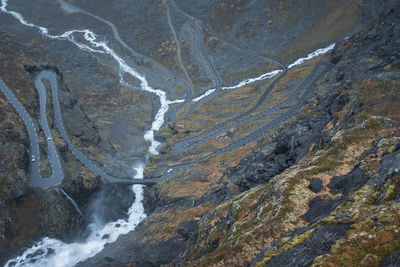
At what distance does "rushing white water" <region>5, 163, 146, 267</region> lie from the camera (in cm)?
6869

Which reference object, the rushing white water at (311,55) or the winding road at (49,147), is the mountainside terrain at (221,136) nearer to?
the rushing white water at (311,55)

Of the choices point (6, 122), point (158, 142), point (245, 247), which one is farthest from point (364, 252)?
point (158, 142)

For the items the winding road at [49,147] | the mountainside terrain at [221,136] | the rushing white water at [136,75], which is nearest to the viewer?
the mountainside terrain at [221,136]

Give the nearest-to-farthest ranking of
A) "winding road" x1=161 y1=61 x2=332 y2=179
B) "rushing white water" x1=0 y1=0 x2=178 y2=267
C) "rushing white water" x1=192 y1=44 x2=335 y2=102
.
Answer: "rushing white water" x1=0 y1=0 x2=178 y2=267, "winding road" x1=161 y1=61 x2=332 y2=179, "rushing white water" x1=192 y1=44 x2=335 y2=102

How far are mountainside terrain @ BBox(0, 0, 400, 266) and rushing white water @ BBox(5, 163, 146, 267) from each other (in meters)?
1.15

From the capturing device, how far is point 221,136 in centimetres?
10338

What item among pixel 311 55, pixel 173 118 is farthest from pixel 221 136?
pixel 311 55

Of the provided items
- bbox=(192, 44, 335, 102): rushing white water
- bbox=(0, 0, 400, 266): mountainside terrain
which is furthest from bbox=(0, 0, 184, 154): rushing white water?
bbox=(192, 44, 335, 102): rushing white water

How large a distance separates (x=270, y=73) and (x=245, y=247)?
12305cm

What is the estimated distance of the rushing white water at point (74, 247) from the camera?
68688 millimetres

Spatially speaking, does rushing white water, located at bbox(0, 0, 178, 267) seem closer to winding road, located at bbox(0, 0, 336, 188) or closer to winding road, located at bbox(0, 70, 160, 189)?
winding road, located at bbox(0, 70, 160, 189)

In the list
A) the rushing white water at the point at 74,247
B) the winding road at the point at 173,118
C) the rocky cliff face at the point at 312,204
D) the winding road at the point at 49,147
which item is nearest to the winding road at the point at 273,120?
the winding road at the point at 173,118

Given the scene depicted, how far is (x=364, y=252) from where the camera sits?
16609 millimetres

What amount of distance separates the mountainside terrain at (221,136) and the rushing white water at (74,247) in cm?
115
